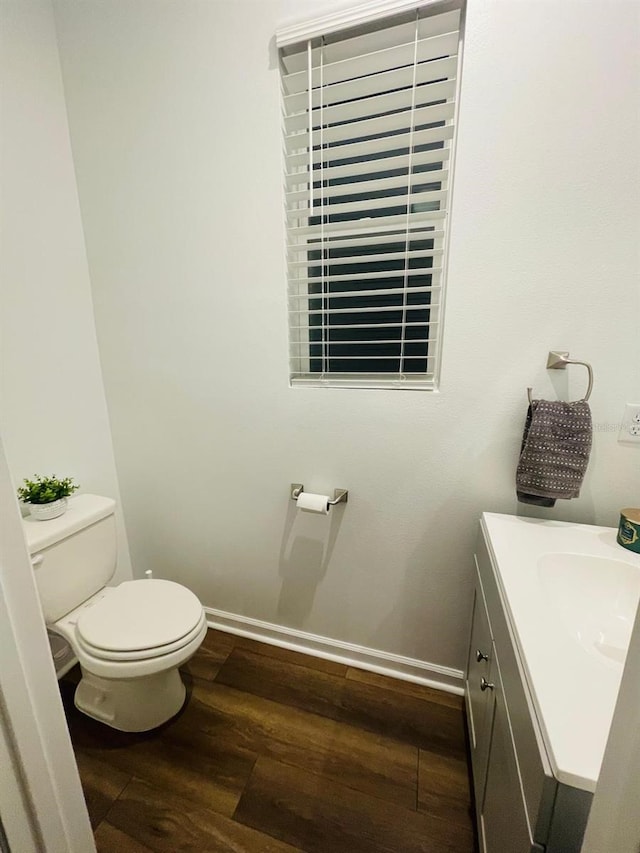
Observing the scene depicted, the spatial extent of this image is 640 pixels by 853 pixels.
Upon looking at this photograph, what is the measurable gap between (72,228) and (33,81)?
0.47 meters

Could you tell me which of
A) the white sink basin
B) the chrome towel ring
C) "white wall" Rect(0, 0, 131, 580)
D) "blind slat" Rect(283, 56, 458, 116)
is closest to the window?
"blind slat" Rect(283, 56, 458, 116)

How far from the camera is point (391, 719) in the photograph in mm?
1331

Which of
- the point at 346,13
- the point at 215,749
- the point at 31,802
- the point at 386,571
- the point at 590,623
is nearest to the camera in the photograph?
the point at 31,802

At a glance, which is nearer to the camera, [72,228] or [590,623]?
[590,623]

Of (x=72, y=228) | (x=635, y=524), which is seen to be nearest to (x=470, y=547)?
(x=635, y=524)

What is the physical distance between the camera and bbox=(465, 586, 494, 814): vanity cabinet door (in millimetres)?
904

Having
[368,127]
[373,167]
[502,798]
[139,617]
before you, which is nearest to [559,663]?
[502,798]

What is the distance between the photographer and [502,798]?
0.73 meters

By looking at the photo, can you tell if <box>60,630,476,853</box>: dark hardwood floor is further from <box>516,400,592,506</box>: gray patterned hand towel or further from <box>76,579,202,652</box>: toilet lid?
<box>516,400,592,506</box>: gray patterned hand towel

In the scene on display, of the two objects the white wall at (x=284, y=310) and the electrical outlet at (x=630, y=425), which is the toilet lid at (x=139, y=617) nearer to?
the white wall at (x=284, y=310)

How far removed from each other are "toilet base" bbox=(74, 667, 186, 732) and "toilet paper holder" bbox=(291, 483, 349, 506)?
2.45ft

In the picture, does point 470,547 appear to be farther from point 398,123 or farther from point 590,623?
point 398,123

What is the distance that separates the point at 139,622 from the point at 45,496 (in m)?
0.57

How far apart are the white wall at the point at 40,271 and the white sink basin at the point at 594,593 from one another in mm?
1707
